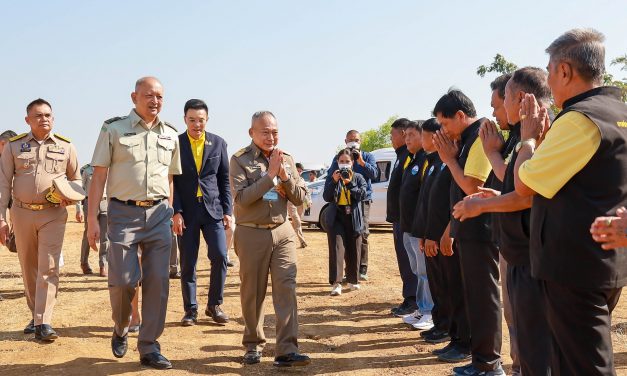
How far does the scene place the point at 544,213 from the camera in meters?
3.08

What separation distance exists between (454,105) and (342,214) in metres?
4.11

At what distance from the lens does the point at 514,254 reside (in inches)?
150

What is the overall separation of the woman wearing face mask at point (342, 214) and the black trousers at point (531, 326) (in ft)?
17.6

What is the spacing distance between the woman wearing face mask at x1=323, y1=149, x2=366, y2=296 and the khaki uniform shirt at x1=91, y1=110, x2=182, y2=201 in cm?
367

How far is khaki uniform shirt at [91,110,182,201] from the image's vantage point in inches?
220

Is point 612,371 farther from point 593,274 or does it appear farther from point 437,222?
point 437,222

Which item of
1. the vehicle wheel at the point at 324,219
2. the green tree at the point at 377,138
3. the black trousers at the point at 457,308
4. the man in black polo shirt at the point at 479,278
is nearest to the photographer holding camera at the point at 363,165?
the vehicle wheel at the point at 324,219

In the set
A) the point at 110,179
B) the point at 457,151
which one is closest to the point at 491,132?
the point at 457,151

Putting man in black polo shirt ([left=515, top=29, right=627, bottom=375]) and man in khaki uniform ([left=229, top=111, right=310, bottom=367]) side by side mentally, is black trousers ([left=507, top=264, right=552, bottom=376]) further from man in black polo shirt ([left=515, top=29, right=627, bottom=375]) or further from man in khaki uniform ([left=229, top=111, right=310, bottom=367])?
man in khaki uniform ([left=229, top=111, right=310, bottom=367])

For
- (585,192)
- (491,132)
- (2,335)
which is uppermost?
(491,132)

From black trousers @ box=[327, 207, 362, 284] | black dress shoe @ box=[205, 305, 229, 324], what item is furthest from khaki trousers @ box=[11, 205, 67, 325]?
black trousers @ box=[327, 207, 362, 284]

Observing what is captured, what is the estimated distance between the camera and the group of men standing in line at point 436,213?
2.95 metres

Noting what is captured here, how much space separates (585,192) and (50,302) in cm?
533

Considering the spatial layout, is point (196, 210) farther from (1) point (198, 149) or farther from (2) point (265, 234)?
(2) point (265, 234)
